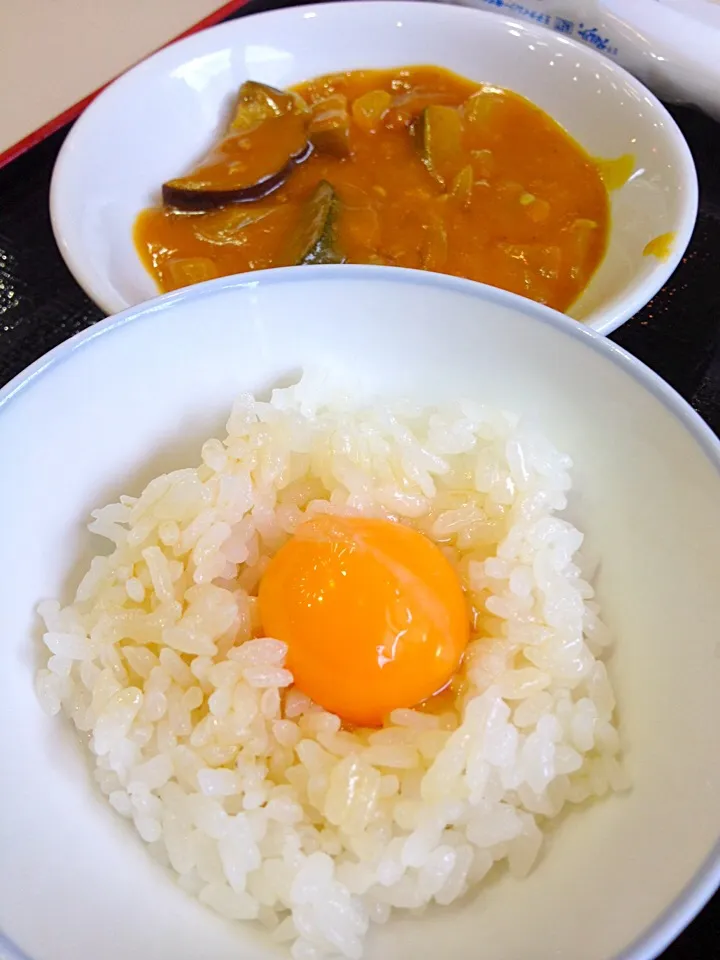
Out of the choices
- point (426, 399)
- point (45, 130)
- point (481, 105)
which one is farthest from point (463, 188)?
point (45, 130)

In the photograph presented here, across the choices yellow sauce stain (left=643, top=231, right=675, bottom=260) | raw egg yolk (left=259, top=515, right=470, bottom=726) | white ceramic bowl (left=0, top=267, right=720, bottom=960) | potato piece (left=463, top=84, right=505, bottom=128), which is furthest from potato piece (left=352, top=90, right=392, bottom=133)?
raw egg yolk (left=259, top=515, right=470, bottom=726)

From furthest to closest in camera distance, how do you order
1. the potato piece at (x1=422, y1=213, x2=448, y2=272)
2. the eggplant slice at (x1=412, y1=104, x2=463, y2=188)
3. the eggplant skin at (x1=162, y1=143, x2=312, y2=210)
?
the eggplant slice at (x1=412, y1=104, x2=463, y2=188) → the eggplant skin at (x1=162, y1=143, x2=312, y2=210) → the potato piece at (x1=422, y1=213, x2=448, y2=272)

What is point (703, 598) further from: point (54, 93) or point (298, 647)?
point (54, 93)

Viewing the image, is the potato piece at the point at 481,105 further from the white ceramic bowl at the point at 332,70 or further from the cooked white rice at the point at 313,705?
the cooked white rice at the point at 313,705

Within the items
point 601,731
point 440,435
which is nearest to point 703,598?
point 601,731

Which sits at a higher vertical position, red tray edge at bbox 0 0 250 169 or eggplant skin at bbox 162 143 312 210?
red tray edge at bbox 0 0 250 169

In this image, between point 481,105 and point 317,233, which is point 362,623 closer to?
point 317,233

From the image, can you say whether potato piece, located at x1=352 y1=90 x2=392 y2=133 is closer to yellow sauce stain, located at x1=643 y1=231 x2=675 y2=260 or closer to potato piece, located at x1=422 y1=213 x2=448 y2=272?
potato piece, located at x1=422 y1=213 x2=448 y2=272

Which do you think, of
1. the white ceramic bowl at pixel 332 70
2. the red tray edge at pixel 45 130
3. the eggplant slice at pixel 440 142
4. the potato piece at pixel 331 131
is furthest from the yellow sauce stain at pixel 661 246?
the red tray edge at pixel 45 130
